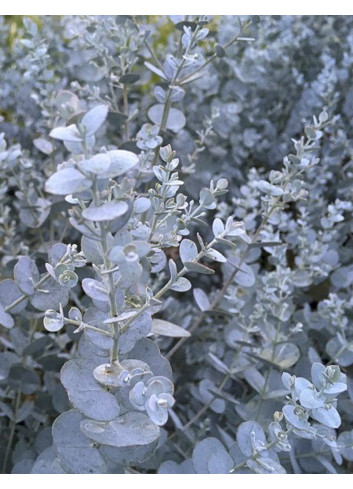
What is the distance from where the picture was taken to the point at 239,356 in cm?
107

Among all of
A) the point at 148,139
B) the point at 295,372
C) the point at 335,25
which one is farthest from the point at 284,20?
the point at 295,372

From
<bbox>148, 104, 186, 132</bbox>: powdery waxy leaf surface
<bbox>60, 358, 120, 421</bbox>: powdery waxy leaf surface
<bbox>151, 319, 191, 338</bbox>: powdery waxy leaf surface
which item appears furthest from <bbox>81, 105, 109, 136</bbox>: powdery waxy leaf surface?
<bbox>148, 104, 186, 132</bbox>: powdery waxy leaf surface

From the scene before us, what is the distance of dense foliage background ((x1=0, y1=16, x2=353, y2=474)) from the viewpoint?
63cm

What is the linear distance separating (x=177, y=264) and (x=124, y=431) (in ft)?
2.23

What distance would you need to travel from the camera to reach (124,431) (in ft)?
2.03

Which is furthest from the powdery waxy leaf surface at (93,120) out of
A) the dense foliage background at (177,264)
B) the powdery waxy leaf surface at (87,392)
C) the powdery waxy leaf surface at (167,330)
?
the powdery waxy leaf surface at (167,330)

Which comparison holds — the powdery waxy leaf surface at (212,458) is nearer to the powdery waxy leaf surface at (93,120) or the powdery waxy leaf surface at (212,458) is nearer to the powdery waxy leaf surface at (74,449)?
the powdery waxy leaf surface at (74,449)

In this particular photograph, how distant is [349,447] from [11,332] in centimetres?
54

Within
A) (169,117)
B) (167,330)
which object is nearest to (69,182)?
(167,330)

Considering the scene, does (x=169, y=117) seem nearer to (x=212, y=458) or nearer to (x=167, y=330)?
(x=167, y=330)

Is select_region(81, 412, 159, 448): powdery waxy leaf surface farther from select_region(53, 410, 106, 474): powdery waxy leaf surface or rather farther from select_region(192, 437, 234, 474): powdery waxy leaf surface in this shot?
select_region(192, 437, 234, 474): powdery waxy leaf surface

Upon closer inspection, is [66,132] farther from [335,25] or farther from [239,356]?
[335,25]

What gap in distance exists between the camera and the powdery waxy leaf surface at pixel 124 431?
0.60 m

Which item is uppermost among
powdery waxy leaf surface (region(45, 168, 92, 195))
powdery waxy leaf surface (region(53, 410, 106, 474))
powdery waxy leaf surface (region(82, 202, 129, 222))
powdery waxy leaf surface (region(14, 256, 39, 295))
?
powdery waxy leaf surface (region(45, 168, 92, 195))
